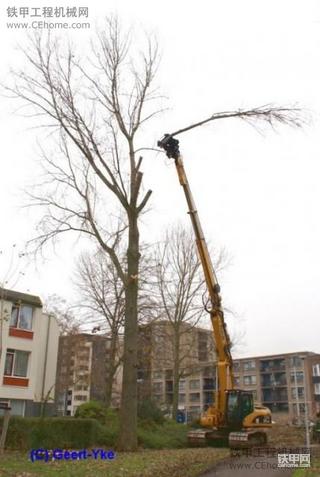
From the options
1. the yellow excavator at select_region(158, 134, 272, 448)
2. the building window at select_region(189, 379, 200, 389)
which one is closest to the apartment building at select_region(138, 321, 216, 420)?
the yellow excavator at select_region(158, 134, 272, 448)

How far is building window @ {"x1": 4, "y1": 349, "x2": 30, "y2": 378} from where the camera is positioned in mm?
30891

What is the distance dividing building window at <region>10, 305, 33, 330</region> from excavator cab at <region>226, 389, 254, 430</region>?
57.2ft

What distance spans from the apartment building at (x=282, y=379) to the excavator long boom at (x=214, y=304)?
217 feet

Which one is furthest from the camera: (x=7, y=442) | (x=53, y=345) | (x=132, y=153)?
(x=53, y=345)

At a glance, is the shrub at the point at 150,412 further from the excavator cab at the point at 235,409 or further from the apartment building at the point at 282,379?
the apartment building at the point at 282,379

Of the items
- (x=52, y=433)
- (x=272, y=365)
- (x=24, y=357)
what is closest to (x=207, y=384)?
(x=272, y=365)

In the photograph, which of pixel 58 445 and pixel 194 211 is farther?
pixel 194 211

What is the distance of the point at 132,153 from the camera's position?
1825 centimetres

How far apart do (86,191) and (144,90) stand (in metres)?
4.51

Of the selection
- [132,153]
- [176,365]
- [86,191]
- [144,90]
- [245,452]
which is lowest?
[245,452]

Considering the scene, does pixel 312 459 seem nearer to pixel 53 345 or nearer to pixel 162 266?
pixel 162 266

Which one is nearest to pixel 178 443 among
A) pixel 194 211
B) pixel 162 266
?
pixel 194 211

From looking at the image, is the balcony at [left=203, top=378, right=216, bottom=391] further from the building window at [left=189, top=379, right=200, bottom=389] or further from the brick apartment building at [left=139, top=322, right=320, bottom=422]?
the building window at [left=189, top=379, right=200, bottom=389]

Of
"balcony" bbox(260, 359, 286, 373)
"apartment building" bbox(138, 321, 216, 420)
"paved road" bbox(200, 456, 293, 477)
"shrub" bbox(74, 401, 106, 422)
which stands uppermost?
"balcony" bbox(260, 359, 286, 373)
